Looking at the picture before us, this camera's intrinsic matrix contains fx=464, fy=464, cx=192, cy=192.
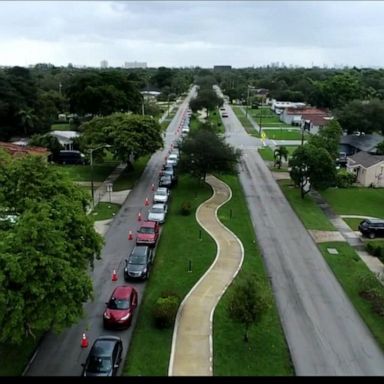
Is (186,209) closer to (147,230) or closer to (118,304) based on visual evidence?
(147,230)

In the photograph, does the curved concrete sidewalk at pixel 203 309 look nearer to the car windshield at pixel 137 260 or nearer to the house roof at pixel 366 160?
the car windshield at pixel 137 260

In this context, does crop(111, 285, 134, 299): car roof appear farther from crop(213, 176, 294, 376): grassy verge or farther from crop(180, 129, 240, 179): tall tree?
crop(180, 129, 240, 179): tall tree

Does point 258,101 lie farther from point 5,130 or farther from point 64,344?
point 64,344

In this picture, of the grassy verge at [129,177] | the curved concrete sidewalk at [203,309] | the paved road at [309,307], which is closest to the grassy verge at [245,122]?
the grassy verge at [129,177]

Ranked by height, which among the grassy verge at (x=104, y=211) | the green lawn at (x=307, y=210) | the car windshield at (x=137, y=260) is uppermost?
the car windshield at (x=137, y=260)

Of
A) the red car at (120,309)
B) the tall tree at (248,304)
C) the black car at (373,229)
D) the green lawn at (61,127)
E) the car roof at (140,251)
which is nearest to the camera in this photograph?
the tall tree at (248,304)
